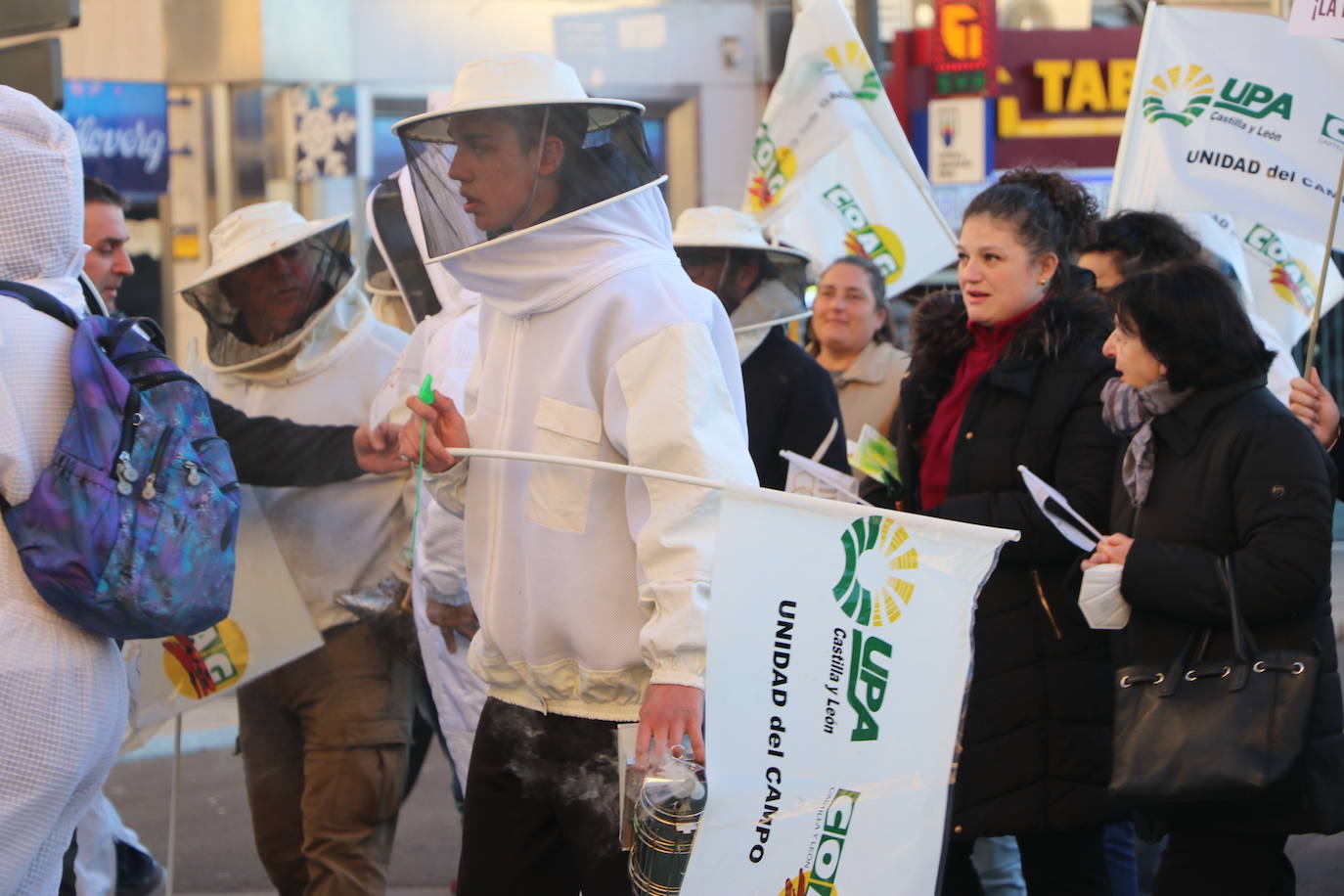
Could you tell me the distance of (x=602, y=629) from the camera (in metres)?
2.77

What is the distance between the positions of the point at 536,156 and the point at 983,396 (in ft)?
4.89

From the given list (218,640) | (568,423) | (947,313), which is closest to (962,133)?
(947,313)

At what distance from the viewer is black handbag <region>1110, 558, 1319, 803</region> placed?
3.15 m

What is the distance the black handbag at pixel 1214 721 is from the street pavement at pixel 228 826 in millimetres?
1587

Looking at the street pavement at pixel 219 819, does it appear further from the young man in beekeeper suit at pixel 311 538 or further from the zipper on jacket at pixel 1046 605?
the zipper on jacket at pixel 1046 605

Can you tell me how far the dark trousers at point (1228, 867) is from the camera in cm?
337

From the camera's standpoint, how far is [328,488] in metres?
4.34

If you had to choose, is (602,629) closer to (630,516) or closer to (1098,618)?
(630,516)

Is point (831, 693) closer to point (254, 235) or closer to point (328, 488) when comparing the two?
point (328, 488)

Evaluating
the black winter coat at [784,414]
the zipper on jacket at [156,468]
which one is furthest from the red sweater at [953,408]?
the zipper on jacket at [156,468]

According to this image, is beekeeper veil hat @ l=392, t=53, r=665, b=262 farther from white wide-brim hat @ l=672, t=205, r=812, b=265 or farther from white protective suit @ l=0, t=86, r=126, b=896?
white wide-brim hat @ l=672, t=205, r=812, b=265

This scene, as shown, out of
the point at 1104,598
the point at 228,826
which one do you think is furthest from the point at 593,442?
the point at 228,826

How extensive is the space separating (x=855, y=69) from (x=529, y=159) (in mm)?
3986

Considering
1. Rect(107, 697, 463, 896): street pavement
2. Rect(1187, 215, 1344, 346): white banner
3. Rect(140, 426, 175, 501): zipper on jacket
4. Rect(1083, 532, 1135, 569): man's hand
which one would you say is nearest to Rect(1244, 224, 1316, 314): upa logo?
Rect(1187, 215, 1344, 346): white banner
